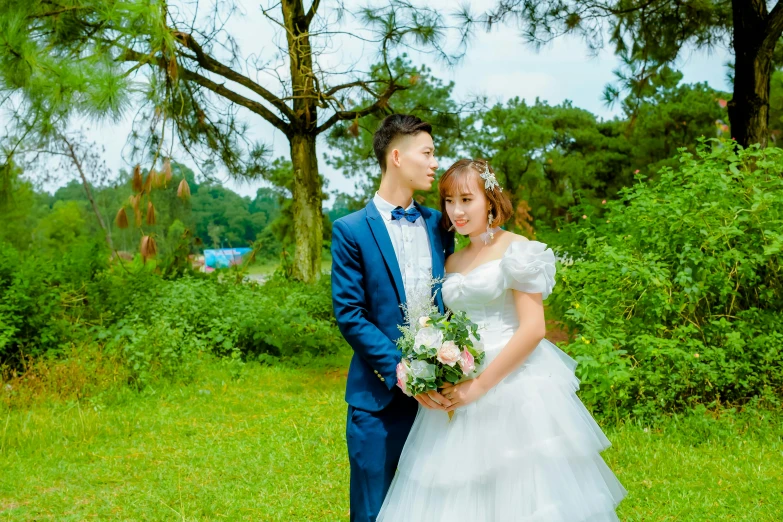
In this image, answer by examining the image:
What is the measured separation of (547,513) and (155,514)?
2.49 m

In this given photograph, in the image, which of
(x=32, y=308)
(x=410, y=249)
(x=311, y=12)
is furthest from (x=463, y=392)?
(x=311, y=12)

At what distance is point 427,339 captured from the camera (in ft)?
7.11

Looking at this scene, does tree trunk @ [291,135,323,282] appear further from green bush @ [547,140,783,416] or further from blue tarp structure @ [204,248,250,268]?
green bush @ [547,140,783,416]

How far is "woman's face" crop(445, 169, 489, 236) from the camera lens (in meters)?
2.44

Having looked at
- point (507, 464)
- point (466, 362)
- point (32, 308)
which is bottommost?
point (507, 464)

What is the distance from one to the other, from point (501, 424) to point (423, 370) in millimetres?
361

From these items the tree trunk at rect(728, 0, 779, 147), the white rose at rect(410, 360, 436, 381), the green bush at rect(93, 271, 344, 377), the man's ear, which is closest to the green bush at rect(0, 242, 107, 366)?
the green bush at rect(93, 271, 344, 377)

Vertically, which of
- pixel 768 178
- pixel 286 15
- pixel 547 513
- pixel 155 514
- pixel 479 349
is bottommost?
pixel 155 514

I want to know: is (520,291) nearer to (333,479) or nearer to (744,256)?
(333,479)

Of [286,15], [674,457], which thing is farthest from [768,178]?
[286,15]

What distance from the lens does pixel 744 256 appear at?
5176mm

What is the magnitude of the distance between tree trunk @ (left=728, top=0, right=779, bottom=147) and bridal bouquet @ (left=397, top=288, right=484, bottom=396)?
20.7 feet

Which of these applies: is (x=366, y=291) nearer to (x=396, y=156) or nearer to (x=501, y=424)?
(x=396, y=156)

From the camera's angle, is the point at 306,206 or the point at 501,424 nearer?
the point at 501,424
